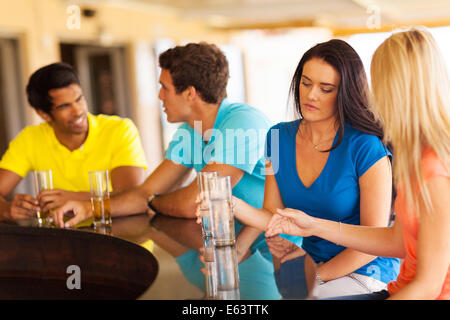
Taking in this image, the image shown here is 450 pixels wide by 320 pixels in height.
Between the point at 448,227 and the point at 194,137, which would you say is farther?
the point at 194,137

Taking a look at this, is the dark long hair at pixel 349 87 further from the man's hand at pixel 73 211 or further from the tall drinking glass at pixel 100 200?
the man's hand at pixel 73 211

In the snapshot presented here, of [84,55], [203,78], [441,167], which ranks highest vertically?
[84,55]

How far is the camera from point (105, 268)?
5.75ft

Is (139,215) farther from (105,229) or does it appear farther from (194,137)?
(194,137)

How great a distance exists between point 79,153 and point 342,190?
161cm

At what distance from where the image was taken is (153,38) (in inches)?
329

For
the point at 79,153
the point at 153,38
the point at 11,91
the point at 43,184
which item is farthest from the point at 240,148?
the point at 153,38

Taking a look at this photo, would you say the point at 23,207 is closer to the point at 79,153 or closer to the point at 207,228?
the point at 79,153

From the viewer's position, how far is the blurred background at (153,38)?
19.7 ft

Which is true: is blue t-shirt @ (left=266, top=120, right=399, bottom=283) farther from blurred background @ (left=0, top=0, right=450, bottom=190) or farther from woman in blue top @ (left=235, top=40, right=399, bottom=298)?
blurred background @ (left=0, top=0, right=450, bottom=190)

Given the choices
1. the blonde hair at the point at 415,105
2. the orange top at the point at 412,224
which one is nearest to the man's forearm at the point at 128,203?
the orange top at the point at 412,224

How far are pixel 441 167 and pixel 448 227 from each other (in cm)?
13

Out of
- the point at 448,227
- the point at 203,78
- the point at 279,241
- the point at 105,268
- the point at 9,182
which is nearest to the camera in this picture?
the point at 448,227
